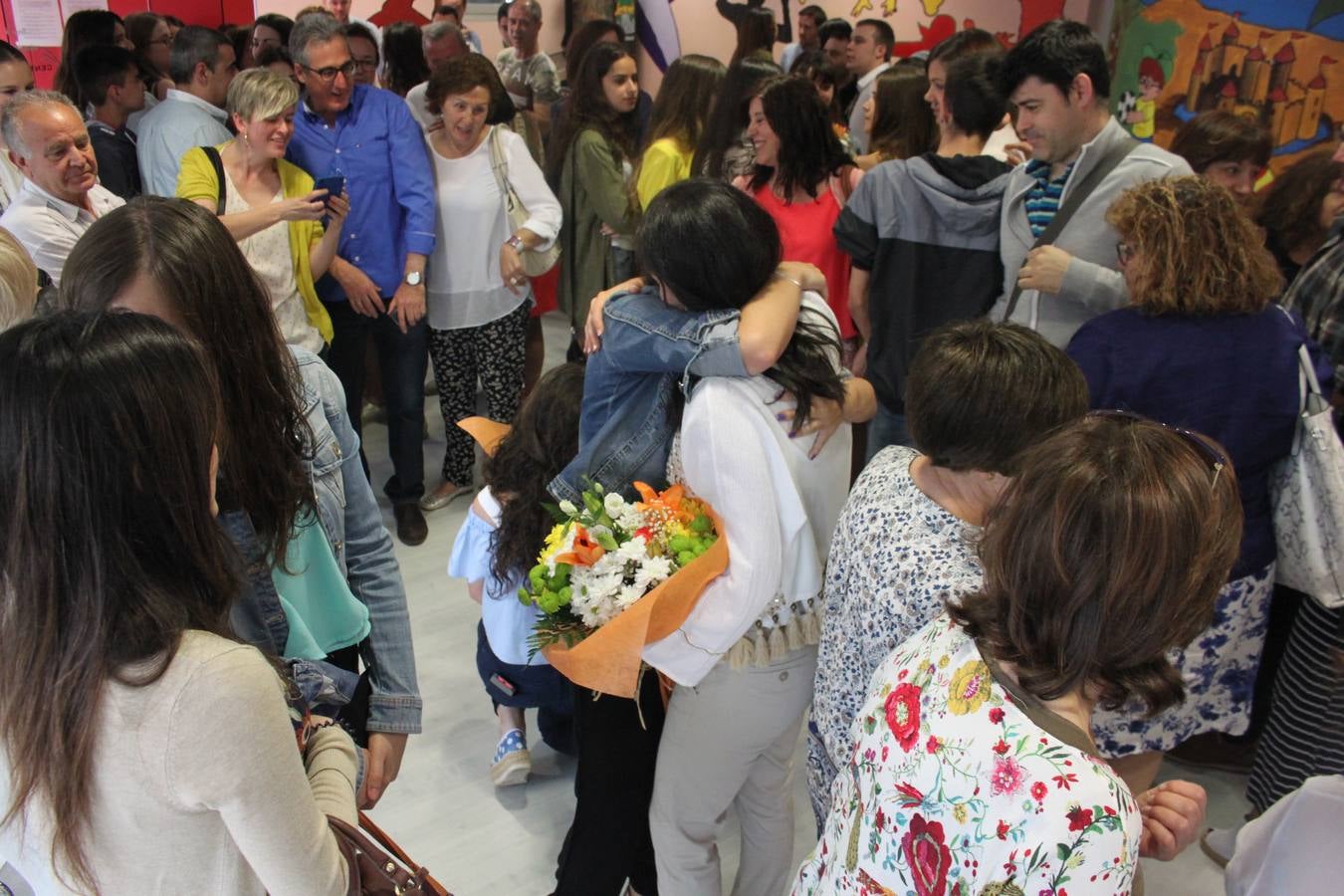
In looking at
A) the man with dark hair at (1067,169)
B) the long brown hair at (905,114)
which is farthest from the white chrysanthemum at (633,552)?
the long brown hair at (905,114)

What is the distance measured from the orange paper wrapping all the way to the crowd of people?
5cm

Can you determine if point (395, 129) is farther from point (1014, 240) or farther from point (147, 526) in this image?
point (147, 526)

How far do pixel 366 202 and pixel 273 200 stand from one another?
40 centimetres

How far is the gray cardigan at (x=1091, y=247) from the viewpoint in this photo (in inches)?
101

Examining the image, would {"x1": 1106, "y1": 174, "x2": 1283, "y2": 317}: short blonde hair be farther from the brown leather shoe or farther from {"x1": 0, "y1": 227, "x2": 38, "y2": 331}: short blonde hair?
the brown leather shoe

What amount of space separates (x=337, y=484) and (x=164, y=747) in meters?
0.69

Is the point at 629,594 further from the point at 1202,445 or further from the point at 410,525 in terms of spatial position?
the point at 410,525

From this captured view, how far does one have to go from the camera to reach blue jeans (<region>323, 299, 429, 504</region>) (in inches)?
151

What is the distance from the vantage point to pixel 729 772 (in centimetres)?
194

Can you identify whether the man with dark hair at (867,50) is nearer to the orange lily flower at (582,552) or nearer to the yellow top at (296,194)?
the yellow top at (296,194)

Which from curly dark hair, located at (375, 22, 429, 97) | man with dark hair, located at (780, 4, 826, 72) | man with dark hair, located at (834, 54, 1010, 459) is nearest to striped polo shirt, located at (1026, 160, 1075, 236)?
man with dark hair, located at (834, 54, 1010, 459)

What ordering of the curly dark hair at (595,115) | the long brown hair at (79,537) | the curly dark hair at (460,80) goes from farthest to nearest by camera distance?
the curly dark hair at (595,115), the curly dark hair at (460,80), the long brown hair at (79,537)

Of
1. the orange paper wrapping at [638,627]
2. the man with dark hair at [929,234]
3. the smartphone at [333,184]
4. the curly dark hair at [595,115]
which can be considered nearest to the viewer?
the orange paper wrapping at [638,627]

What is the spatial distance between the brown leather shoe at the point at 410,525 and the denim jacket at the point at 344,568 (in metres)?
2.30
